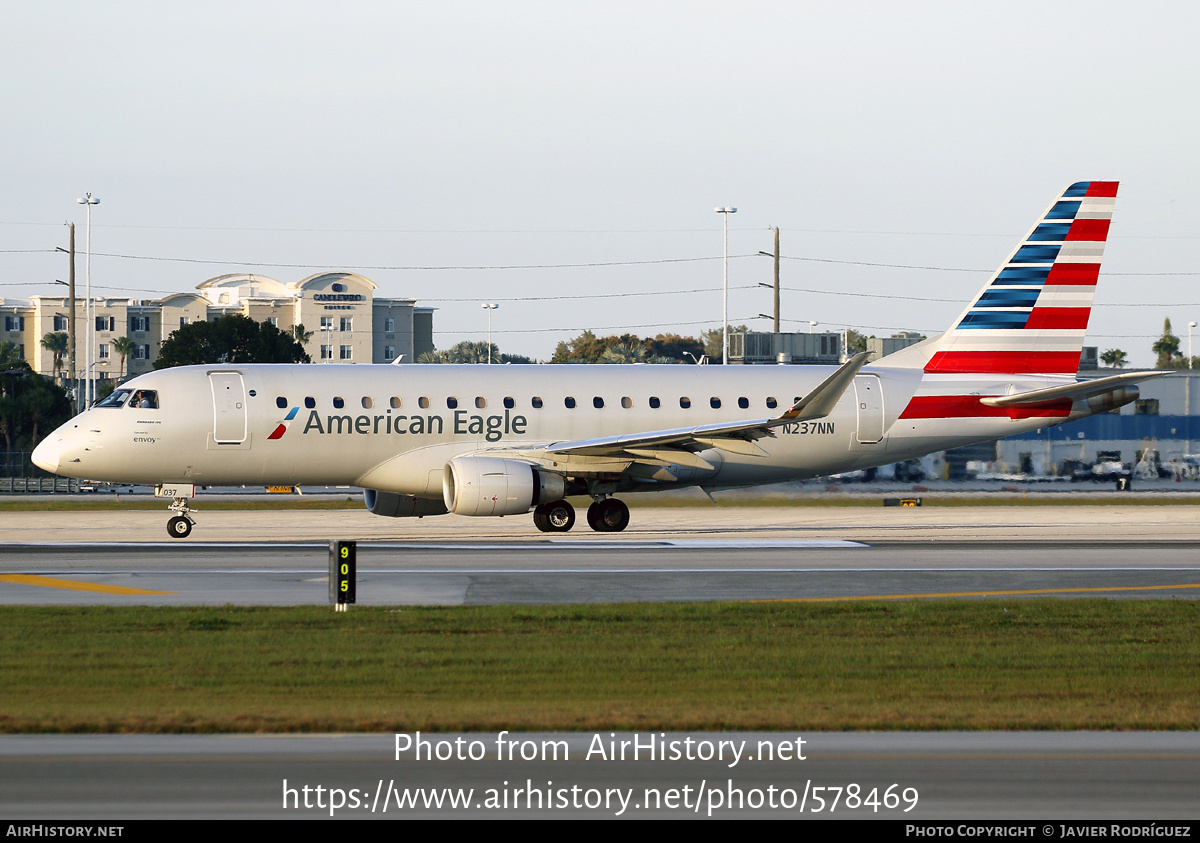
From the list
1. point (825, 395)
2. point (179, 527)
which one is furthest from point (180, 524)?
point (825, 395)

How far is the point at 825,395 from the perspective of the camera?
2994 centimetres

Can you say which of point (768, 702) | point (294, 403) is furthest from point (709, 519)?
point (768, 702)

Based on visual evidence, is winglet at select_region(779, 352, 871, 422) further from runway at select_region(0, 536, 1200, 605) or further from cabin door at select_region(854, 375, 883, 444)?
cabin door at select_region(854, 375, 883, 444)

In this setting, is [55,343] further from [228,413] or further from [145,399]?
[228,413]

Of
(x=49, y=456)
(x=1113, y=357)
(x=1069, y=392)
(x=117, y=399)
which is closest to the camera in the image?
(x=49, y=456)

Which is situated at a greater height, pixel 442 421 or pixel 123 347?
pixel 123 347

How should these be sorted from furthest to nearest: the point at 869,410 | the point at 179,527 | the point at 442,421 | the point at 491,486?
the point at 869,410, the point at 442,421, the point at 179,527, the point at 491,486

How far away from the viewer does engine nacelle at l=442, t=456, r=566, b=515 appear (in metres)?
29.6

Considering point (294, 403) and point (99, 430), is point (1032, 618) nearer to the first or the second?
point (294, 403)

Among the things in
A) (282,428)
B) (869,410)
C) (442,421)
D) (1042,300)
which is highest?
(1042,300)

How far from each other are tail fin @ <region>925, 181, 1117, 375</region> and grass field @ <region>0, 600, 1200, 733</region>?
17203 millimetres

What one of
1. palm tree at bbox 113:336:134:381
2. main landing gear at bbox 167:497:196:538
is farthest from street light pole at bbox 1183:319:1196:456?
palm tree at bbox 113:336:134:381

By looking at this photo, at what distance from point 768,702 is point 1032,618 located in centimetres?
718

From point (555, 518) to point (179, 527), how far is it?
29.0 ft
